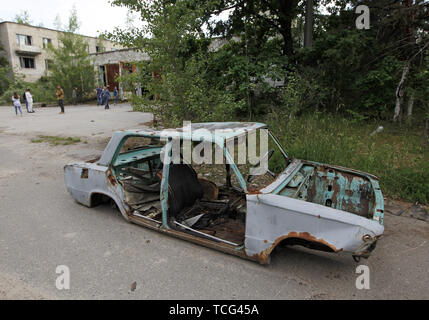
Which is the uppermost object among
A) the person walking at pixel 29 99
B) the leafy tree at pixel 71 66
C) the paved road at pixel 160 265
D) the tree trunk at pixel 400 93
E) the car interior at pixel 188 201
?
the leafy tree at pixel 71 66

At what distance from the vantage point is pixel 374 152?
580 cm

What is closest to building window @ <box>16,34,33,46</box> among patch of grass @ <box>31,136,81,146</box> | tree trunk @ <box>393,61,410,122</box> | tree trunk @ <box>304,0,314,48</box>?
patch of grass @ <box>31,136,81,146</box>

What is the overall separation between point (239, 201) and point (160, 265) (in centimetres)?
137

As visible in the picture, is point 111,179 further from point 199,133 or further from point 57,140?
point 57,140

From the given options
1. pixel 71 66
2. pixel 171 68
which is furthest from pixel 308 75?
pixel 71 66

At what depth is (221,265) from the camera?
3018 millimetres

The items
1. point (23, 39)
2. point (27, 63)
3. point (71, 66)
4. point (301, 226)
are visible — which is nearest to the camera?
point (301, 226)

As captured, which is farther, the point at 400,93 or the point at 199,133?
the point at 400,93

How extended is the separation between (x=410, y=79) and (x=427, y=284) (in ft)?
25.7

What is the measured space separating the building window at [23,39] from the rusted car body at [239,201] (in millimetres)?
42155

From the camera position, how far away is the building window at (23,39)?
3626cm

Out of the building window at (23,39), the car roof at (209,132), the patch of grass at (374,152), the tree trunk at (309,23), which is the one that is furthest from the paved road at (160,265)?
the building window at (23,39)

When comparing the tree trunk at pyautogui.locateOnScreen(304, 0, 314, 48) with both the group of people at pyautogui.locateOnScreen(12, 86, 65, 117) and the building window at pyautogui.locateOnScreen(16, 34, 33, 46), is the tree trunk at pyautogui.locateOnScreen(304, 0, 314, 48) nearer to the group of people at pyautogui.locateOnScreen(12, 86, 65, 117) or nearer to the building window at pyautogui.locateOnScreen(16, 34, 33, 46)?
the group of people at pyautogui.locateOnScreen(12, 86, 65, 117)

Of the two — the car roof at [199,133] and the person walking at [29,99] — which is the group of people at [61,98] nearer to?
the person walking at [29,99]
